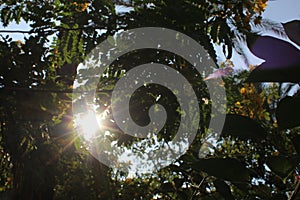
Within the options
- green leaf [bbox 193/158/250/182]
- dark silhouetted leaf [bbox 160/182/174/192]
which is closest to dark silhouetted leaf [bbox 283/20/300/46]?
green leaf [bbox 193/158/250/182]

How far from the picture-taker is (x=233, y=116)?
0.49m

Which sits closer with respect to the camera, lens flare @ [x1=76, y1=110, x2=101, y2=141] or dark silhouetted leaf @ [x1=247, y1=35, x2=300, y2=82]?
dark silhouetted leaf @ [x1=247, y1=35, x2=300, y2=82]

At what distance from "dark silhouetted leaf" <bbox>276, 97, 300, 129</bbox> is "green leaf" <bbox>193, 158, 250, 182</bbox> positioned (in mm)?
92

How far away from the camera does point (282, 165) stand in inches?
18.1

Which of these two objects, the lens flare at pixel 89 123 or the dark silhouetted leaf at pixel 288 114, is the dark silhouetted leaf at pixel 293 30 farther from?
the lens flare at pixel 89 123

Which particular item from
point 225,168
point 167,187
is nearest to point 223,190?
point 225,168

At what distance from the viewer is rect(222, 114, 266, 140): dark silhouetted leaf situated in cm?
47

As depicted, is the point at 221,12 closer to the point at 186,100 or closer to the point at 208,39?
the point at 208,39

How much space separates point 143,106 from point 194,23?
743mm

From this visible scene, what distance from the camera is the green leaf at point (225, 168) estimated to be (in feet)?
1.55

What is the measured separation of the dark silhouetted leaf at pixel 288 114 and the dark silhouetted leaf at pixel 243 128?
0.06 meters

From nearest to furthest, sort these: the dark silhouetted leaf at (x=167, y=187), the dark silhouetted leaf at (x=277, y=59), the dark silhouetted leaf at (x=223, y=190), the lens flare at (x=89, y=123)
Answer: the dark silhouetted leaf at (x=277, y=59), the dark silhouetted leaf at (x=223, y=190), the dark silhouetted leaf at (x=167, y=187), the lens flare at (x=89, y=123)

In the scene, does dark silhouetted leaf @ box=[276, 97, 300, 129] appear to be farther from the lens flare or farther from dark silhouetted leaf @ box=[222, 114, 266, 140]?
the lens flare

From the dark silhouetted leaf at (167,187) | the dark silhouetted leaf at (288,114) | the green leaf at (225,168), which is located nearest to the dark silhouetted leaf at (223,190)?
the green leaf at (225,168)
